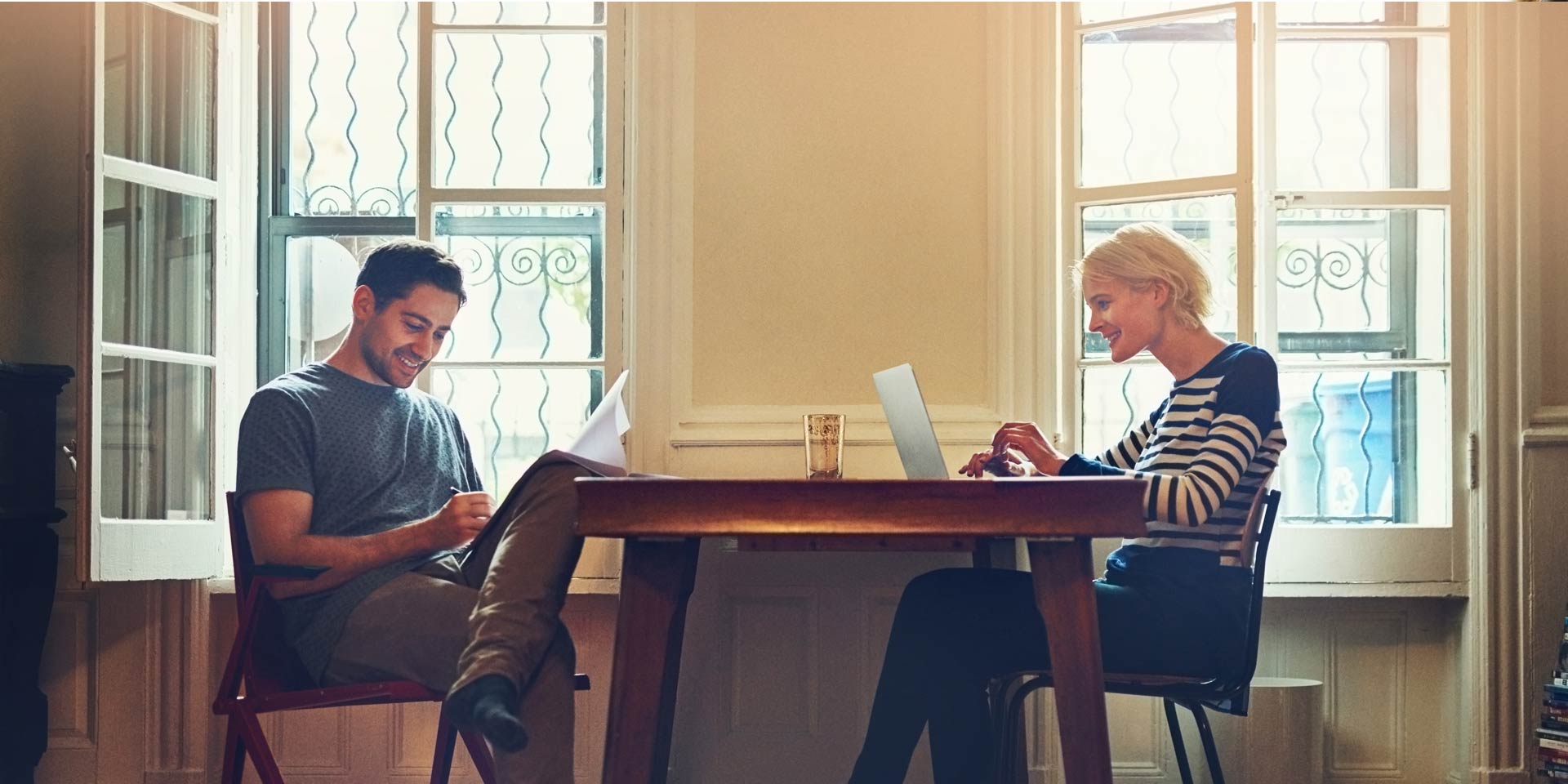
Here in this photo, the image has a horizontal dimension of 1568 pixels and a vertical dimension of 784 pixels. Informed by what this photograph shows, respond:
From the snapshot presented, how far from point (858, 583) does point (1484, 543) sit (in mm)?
1473

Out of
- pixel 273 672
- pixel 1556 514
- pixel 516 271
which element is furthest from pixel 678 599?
pixel 1556 514

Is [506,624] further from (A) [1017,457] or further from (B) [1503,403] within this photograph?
(B) [1503,403]

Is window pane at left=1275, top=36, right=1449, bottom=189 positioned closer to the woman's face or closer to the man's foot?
the woman's face

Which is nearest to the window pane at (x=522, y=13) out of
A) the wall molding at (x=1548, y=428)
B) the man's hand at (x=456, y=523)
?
the man's hand at (x=456, y=523)

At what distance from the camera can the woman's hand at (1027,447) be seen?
8.92 feet

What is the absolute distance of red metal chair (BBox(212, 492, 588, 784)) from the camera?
2.34 meters

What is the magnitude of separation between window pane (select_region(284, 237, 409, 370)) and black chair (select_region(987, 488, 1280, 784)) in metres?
2.01

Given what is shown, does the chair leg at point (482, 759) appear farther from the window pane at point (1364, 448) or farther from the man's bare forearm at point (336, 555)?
the window pane at point (1364, 448)

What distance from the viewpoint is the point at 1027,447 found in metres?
2.78

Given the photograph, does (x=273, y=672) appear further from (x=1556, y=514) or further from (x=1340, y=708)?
(x=1556, y=514)

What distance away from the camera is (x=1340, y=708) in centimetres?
322

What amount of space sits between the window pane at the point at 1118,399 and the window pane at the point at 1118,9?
0.89m

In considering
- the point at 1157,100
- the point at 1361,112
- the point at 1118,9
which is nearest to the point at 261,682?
the point at 1157,100

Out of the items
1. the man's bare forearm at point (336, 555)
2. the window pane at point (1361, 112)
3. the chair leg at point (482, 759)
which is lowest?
the chair leg at point (482, 759)
